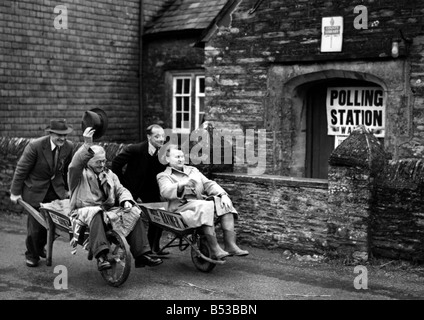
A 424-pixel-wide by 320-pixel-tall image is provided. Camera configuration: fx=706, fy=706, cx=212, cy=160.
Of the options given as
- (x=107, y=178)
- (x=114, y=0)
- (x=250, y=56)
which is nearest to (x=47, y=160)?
(x=107, y=178)

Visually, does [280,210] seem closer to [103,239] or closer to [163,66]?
[103,239]

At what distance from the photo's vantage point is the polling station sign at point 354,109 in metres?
12.1

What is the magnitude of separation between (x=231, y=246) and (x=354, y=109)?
5.21 metres

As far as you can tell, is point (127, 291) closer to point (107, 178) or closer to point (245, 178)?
point (107, 178)

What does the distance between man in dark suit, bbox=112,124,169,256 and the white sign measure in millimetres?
4169

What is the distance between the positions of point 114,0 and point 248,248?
9599 mm

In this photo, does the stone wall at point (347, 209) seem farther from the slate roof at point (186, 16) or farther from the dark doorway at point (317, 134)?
the slate roof at point (186, 16)

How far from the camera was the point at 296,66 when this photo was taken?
484 inches

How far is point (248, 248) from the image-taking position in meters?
9.84

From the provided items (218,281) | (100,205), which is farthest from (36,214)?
(218,281)

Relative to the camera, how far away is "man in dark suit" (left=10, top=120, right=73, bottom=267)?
8781 millimetres

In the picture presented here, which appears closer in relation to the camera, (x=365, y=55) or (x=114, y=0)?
(x=365, y=55)

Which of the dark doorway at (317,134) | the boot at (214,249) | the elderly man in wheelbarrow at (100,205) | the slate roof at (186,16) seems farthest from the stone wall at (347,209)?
the slate roof at (186,16)

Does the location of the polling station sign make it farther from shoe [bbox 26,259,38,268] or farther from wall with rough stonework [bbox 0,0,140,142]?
wall with rough stonework [bbox 0,0,140,142]
